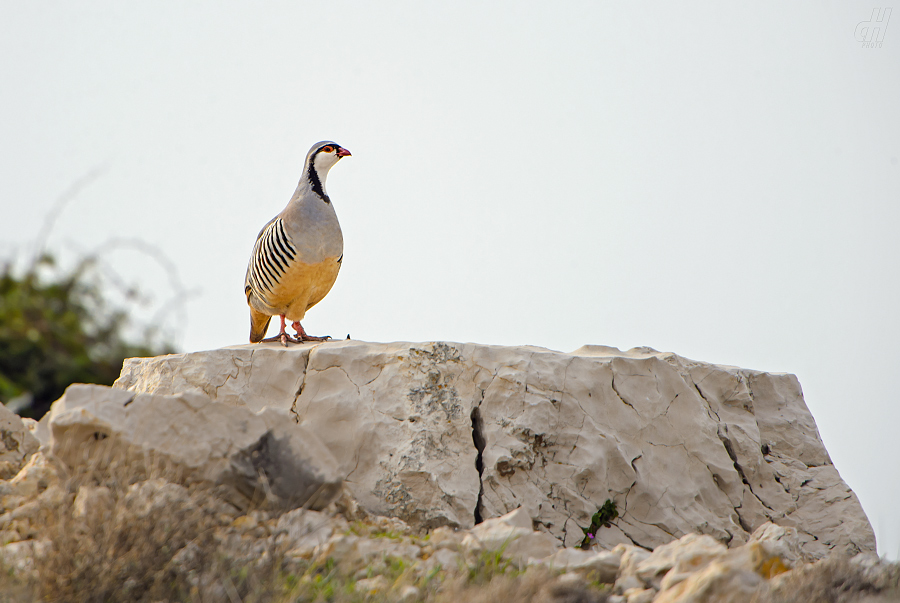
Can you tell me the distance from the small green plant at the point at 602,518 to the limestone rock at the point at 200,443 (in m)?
1.60

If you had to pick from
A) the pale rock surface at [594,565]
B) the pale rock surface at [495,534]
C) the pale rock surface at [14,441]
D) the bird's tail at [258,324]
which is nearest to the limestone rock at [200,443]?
the pale rock surface at [495,534]

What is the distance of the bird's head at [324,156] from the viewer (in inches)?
255

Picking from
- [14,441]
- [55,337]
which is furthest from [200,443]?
[55,337]

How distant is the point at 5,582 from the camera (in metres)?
2.85

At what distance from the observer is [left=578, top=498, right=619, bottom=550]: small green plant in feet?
14.5

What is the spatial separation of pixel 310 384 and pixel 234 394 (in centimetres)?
52

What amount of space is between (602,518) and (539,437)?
63 cm

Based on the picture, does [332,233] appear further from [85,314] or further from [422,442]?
[85,314]

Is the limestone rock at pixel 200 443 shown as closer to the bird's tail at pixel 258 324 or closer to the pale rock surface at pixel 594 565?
the pale rock surface at pixel 594 565

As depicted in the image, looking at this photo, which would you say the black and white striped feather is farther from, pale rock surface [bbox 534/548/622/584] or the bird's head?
pale rock surface [bbox 534/548/622/584]

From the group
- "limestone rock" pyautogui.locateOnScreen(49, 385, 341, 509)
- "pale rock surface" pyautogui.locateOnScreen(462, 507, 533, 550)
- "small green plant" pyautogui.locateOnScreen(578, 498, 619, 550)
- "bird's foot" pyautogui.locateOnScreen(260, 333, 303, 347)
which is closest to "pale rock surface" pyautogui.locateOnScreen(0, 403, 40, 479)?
"limestone rock" pyautogui.locateOnScreen(49, 385, 341, 509)

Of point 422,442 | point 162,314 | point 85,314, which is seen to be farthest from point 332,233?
point 85,314

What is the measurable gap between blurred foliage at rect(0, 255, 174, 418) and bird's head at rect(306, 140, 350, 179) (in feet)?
21.8

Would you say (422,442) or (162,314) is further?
(162,314)
